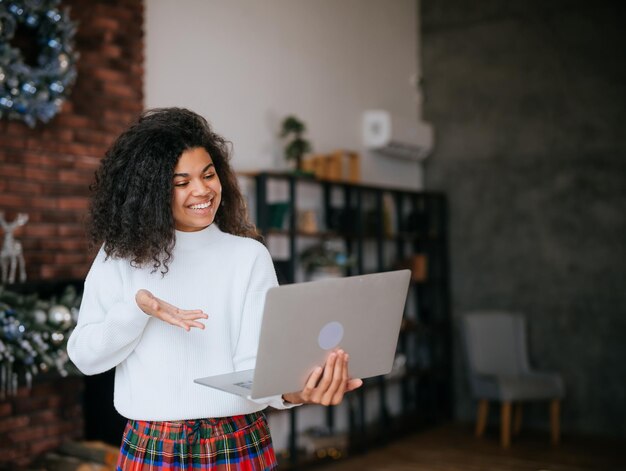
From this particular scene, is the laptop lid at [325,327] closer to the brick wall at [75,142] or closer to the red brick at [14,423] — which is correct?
the brick wall at [75,142]

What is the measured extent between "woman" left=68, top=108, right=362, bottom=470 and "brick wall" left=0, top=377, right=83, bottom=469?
5.71ft

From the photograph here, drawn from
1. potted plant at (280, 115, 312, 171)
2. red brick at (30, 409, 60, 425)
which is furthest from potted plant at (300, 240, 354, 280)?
red brick at (30, 409, 60, 425)

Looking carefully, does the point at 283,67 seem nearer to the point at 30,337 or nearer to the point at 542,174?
the point at 542,174

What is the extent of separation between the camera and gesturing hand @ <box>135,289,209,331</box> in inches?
55.5

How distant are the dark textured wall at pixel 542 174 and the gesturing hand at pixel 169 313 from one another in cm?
474

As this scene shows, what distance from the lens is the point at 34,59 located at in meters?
3.36

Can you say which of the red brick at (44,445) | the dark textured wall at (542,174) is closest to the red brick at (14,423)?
the red brick at (44,445)

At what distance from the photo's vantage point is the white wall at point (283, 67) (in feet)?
13.6

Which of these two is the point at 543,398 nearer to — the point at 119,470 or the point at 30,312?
the point at 30,312

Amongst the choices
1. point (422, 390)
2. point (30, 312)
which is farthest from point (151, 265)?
point (422, 390)

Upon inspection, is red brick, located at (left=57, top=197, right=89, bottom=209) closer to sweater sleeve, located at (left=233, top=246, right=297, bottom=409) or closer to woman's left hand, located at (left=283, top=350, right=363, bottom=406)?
sweater sleeve, located at (left=233, top=246, right=297, bottom=409)

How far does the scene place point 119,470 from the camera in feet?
5.33

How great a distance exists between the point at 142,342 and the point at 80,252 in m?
2.12

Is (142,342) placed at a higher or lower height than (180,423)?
higher
